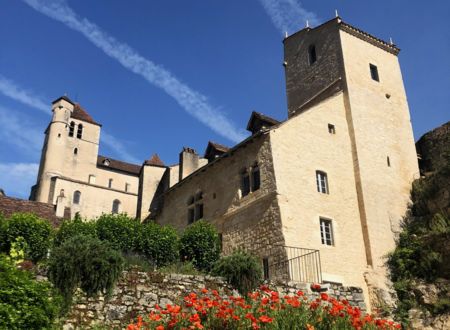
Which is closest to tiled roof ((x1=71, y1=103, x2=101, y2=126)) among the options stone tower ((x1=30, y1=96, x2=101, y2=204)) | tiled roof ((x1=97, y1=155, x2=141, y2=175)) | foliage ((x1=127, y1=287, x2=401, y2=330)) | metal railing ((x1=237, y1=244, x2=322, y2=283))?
stone tower ((x1=30, y1=96, x2=101, y2=204))

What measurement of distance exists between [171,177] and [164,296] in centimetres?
1831

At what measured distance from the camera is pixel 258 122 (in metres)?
22.0

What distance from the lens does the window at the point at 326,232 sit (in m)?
18.6

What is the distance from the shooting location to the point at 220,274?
12.0 m

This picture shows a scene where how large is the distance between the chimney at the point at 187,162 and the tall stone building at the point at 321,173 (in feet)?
0.19

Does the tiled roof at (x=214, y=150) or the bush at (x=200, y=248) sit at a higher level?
the tiled roof at (x=214, y=150)

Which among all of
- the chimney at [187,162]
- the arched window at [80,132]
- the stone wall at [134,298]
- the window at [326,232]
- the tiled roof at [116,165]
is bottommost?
the stone wall at [134,298]

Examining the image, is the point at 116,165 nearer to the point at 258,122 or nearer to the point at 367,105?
the point at 258,122

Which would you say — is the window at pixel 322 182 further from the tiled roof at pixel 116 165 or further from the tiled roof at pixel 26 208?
the tiled roof at pixel 116 165

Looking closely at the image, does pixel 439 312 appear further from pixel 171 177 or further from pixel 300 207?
pixel 171 177

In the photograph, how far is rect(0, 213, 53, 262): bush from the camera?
45.8ft

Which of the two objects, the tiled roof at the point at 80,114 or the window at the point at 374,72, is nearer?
the window at the point at 374,72

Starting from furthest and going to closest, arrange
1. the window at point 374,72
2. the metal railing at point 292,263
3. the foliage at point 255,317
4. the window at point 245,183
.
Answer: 1. the window at point 374,72
2. the window at point 245,183
3. the metal railing at point 292,263
4. the foliage at point 255,317

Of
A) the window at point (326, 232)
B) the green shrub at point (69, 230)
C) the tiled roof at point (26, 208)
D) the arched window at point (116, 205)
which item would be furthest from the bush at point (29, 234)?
the arched window at point (116, 205)
